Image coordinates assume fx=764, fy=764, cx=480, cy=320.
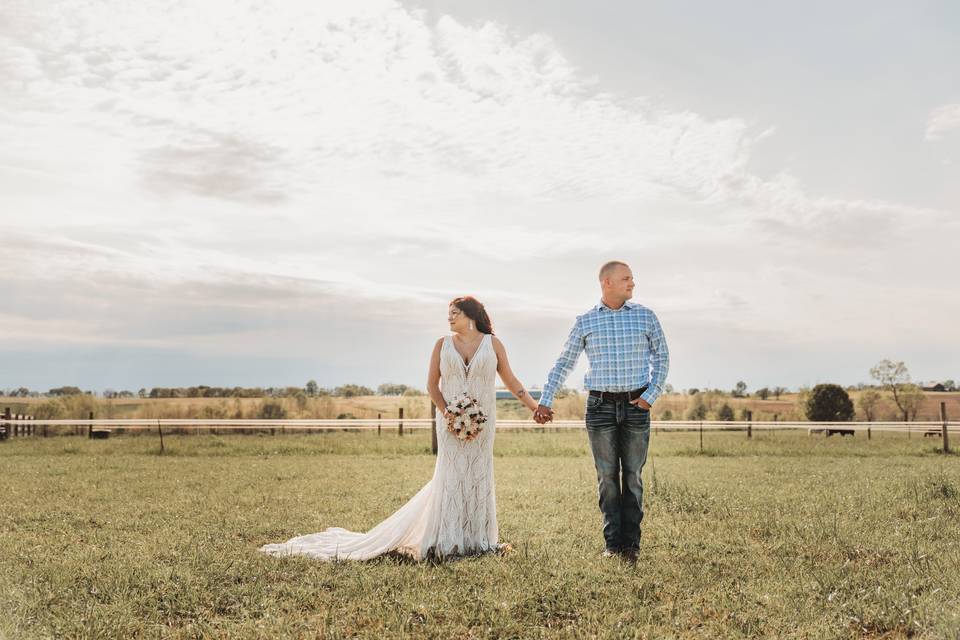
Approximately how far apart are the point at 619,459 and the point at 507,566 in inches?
58.2

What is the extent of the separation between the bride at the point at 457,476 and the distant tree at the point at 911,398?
5410 centimetres

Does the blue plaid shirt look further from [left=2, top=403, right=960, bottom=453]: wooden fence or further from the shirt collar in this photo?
[left=2, top=403, right=960, bottom=453]: wooden fence

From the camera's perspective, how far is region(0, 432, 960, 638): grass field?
5547mm

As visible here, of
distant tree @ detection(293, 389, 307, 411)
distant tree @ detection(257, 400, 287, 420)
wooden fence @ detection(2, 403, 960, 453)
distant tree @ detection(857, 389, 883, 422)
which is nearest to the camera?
wooden fence @ detection(2, 403, 960, 453)

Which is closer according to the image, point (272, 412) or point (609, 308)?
point (609, 308)

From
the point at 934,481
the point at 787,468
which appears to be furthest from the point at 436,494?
the point at 787,468

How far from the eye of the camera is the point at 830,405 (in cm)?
4084

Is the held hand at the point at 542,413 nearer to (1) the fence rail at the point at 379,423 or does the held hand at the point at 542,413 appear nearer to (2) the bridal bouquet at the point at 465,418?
(2) the bridal bouquet at the point at 465,418

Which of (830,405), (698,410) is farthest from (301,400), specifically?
(830,405)

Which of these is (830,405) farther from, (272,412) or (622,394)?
(622,394)

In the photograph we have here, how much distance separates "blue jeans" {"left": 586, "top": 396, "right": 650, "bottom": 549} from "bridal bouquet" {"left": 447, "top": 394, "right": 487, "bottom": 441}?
3.87 ft

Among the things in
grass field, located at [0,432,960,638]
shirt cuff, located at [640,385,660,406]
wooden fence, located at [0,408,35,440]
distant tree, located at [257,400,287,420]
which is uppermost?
shirt cuff, located at [640,385,660,406]

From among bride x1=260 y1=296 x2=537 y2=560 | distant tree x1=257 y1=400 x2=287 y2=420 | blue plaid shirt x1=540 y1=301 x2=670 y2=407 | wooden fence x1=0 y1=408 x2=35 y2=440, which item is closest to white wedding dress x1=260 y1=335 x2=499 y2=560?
bride x1=260 y1=296 x2=537 y2=560

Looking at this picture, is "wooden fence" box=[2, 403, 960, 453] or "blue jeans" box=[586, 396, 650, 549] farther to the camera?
"wooden fence" box=[2, 403, 960, 453]
